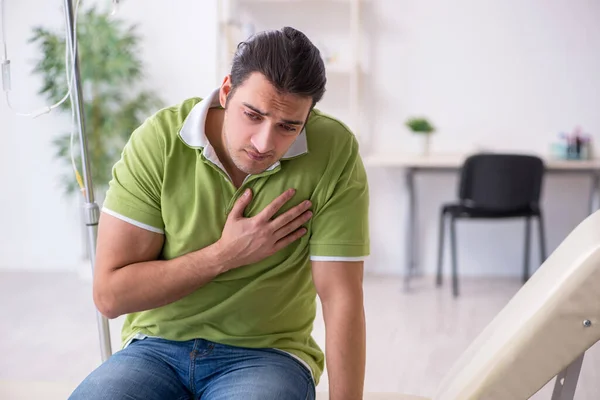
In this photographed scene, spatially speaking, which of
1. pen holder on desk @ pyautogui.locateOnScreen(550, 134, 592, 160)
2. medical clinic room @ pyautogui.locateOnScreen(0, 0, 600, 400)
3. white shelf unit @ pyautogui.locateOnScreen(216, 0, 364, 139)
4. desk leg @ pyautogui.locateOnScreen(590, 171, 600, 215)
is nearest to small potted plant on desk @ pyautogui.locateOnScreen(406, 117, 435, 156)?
medical clinic room @ pyautogui.locateOnScreen(0, 0, 600, 400)

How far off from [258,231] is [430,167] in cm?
278

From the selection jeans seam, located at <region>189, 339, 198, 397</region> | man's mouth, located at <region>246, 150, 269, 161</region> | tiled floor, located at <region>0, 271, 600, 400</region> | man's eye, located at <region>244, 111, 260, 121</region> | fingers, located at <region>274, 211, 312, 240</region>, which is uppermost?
man's eye, located at <region>244, 111, 260, 121</region>

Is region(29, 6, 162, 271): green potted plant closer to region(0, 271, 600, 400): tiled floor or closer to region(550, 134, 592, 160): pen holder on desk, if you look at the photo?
region(0, 271, 600, 400): tiled floor

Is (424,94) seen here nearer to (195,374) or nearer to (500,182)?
(500,182)

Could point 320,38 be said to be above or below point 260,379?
above

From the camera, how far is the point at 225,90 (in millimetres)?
1359

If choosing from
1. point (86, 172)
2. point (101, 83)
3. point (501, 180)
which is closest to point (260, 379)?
point (86, 172)

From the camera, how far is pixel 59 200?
4285 millimetres

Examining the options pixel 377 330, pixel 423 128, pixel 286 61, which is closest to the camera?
pixel 286 61

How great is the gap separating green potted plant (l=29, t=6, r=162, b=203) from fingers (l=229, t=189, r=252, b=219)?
2682mm

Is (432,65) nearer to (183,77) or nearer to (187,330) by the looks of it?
(183,77)

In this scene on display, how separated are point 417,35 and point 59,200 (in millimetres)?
2215

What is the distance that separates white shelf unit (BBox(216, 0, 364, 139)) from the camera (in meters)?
4.02

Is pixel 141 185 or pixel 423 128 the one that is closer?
pixel 141 185
